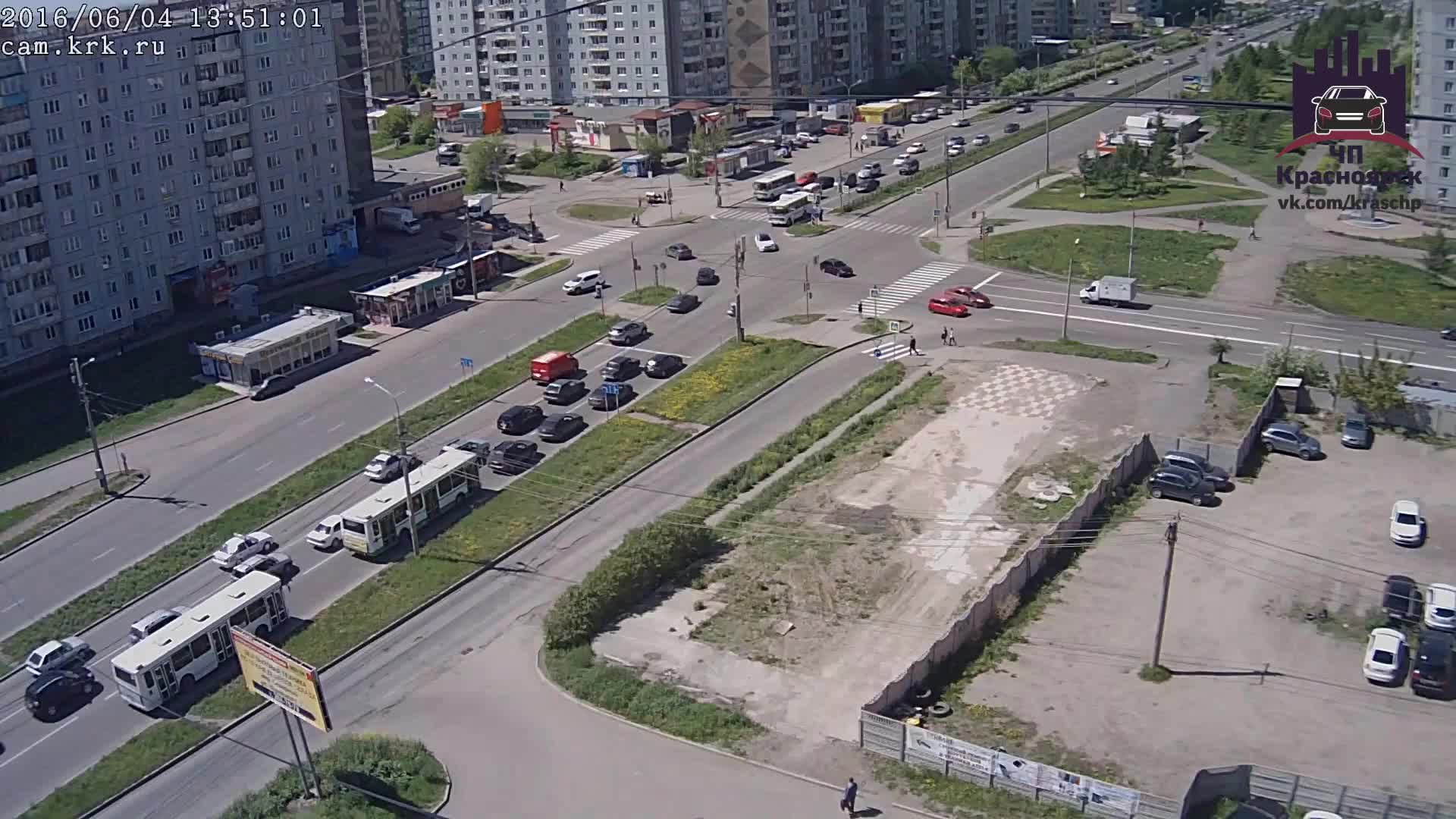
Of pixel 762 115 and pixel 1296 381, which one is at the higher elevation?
pixel 762 115

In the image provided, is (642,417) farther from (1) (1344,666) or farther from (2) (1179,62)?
(2) (1179,62)

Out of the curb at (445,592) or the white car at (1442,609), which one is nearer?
the curb at (445,592)

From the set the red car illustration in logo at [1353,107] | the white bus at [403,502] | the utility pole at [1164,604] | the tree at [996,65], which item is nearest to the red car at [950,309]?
the white bus at [403,502]

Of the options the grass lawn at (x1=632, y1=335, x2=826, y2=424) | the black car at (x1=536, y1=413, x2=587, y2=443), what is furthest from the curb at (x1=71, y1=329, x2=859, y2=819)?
the black car at (x1=536, y1=413, x2=587, y2=443)

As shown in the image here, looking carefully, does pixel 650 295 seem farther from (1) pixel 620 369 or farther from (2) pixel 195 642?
(2) pixel 195 642

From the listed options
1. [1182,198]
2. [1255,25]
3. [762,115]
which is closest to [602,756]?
[1182,198]

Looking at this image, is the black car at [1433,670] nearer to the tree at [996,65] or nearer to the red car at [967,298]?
the red car at [967,298]

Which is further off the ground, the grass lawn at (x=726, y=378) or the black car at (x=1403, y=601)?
the grass lawn at (x=726, y=378)
